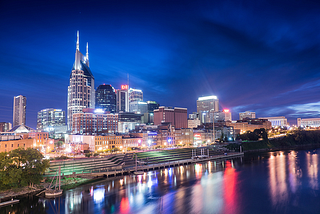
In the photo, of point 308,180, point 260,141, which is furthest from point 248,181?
point 260,141

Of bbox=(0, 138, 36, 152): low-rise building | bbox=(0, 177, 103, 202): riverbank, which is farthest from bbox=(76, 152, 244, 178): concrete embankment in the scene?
bbox=(0, 138, 36, 152): low-rise building

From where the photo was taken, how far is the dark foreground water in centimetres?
3972

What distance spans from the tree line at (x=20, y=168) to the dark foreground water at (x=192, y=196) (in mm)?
4894

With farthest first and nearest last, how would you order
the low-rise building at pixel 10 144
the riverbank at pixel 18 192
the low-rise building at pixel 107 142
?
the low-rise building at pixel 107 142, the low-rise building at pixel 10 144, the riverbank at pixel 18 192

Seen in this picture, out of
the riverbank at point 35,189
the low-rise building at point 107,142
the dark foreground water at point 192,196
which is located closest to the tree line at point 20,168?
Answer: the riverbank at point 35,189

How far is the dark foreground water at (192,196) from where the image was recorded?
130 ft

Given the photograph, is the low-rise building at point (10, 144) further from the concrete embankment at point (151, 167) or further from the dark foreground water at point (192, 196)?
the dark foreground water at point (192, 196)

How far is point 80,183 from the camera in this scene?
56.6 meters

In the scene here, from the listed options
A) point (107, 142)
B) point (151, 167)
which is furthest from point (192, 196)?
point (107, 142)

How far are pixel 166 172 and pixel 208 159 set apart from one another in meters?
34.1

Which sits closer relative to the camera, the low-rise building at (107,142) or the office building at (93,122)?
the low-rise building at (107,142)

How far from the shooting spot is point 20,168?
154 ft

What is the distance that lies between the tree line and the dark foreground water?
489cm

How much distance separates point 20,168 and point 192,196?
4022cm
